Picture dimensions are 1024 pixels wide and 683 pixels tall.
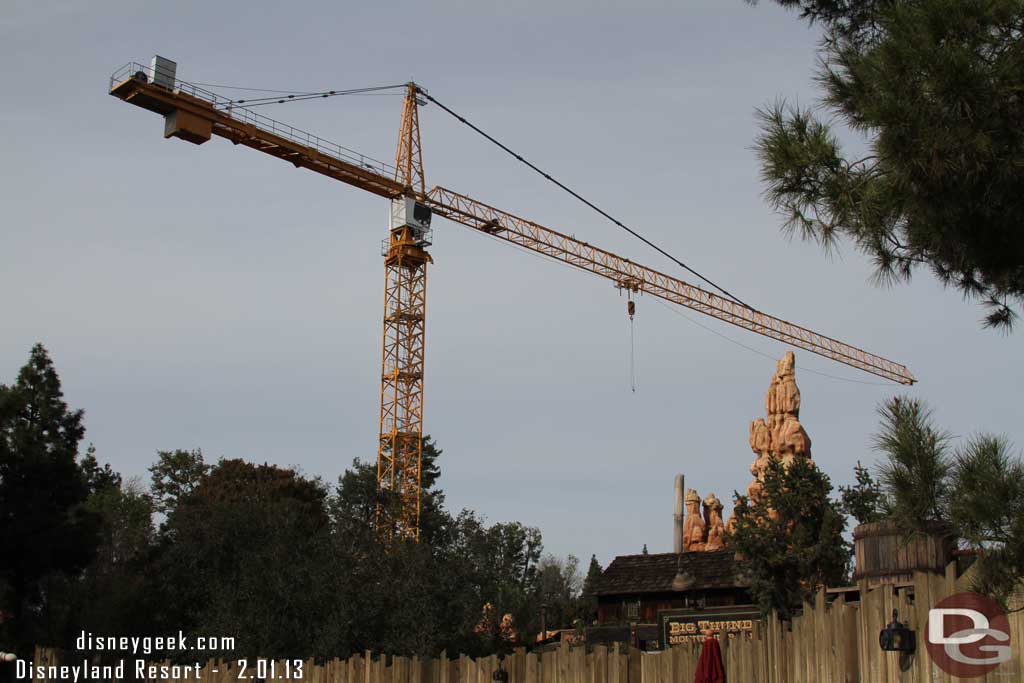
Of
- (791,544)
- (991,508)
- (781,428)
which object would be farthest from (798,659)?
(781,428)

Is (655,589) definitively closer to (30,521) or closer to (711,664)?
(30,521)

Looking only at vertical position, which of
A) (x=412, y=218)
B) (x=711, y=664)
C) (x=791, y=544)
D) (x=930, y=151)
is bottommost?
(x=711, y=664)

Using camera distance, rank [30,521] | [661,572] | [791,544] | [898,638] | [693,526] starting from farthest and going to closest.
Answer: [693,526]
[661,572]
[791,544]
[30,521]
[898,638]

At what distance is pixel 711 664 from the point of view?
13383mm

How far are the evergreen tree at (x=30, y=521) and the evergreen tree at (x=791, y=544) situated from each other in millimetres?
18048

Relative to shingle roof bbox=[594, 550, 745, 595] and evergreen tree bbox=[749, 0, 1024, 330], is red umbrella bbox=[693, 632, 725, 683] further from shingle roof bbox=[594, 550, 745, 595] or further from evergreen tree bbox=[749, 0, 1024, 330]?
shingle roof bbox=[594, 550, 745, 595]

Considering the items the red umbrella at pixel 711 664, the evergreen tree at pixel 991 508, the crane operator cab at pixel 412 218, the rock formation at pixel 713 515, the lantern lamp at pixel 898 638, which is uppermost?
the crane operator cab at pixel 412 218

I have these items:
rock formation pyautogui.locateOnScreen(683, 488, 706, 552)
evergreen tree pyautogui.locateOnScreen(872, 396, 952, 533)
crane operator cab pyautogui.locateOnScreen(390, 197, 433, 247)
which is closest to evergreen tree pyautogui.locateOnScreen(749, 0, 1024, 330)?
evergreen tree pyautogui.locateOnScreen(872, 396, 952, 533)

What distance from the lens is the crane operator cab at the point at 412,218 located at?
6681 centimetres

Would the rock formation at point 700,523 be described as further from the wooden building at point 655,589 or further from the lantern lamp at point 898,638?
the lantern lamp at point 898,638

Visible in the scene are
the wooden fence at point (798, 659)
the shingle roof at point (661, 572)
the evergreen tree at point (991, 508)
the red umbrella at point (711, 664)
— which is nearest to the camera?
the evergreen tree at point (991, 508)

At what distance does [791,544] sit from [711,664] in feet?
70.9

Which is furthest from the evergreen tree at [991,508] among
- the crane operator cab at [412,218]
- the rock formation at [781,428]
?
the crane operator cab at [412,218]

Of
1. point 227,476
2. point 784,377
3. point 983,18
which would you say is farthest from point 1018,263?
point 227,476
